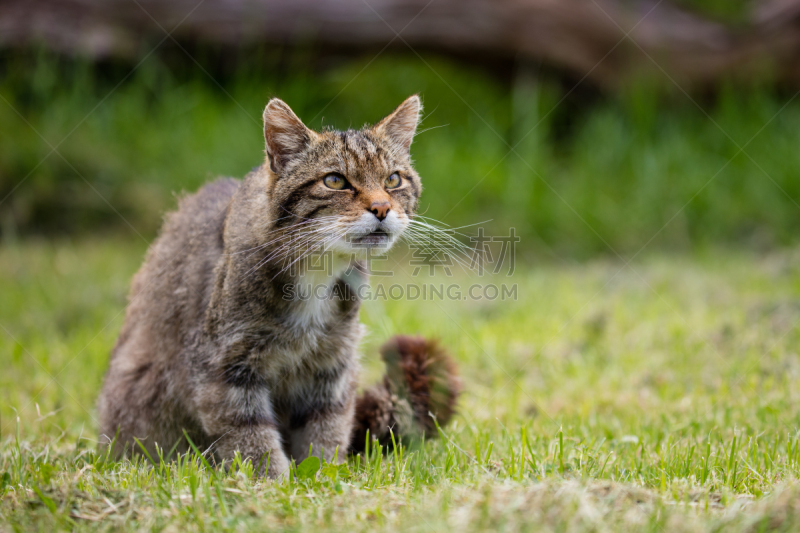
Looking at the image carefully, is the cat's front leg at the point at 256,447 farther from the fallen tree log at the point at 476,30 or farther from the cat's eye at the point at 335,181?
the fallen tree log at the point at 476,30

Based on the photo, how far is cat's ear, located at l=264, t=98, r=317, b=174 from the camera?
108 inches

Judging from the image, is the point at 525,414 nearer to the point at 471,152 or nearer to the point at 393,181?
the point at 393,181

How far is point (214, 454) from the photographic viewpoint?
2748mm

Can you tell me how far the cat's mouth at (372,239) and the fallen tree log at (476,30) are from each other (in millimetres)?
5288

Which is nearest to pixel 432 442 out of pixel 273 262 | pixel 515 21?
pixel 273 262

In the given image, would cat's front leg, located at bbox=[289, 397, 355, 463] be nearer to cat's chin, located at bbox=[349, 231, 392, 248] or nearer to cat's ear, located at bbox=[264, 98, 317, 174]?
cat's chin, located at bbox=[349, 231, 392, 248]

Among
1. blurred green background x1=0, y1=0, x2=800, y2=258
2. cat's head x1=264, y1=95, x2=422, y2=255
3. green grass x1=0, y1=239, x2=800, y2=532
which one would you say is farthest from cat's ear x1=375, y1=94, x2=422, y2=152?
blurred green background x1=0, y1=0, x2=800, y2=258

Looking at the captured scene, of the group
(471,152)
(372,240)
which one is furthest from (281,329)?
(471,152)

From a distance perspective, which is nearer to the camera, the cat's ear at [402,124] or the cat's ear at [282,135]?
the cat's ear at [282,135]

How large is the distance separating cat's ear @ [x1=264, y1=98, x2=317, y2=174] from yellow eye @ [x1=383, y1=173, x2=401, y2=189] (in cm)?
36

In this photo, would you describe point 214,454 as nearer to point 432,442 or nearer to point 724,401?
point 432,442

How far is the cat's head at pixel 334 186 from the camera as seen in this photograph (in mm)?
2635

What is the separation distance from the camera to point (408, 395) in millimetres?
Answer: 2916

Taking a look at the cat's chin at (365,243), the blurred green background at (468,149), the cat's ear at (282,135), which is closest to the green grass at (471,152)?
the blurred green background at (468,149)
